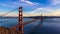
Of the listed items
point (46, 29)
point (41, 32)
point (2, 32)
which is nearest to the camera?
point (2, 32)

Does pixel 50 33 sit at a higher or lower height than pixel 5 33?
lower

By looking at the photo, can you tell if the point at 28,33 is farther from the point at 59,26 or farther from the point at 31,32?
the point at 59,26

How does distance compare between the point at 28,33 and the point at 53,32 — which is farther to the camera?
the point at 53,32

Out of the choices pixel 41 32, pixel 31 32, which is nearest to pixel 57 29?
pixel 41 32

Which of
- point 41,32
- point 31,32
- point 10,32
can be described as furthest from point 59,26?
point 10,32

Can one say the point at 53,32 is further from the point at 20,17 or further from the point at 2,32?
the point at 2,32

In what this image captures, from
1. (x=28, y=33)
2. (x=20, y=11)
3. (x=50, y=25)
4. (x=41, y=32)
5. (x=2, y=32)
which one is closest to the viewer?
(x=2, y=32)

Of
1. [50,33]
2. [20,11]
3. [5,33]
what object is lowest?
[50,33]

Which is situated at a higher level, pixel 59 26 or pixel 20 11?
pixel 20 11

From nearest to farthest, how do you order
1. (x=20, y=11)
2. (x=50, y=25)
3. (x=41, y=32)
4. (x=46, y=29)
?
(x=20, y=11)
(x=41, y=32)
(x=46, y=29)
(x=50, y=25)
